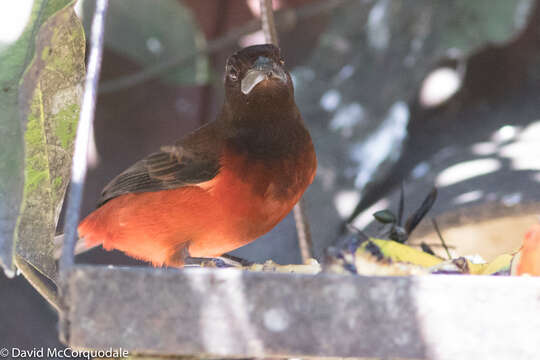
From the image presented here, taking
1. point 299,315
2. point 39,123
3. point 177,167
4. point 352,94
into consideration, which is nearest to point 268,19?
point 177,167

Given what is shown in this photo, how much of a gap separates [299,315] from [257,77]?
2.29 feet

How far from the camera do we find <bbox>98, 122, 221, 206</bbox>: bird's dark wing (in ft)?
4.71

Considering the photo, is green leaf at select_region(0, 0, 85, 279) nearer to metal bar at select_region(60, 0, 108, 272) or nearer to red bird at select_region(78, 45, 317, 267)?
metal bar at select_region(60, 0, 108, 272)

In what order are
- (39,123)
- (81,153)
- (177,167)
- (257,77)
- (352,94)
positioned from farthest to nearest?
1. (352,94)
2. (177,167)
3. (257,77)
4. (39,123)
5. (81,153)

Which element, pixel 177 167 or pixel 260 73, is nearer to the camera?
pixel 260 73

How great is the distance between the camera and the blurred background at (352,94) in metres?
2.84

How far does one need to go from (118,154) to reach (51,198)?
8.88 ft

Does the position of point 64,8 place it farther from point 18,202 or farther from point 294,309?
point 294,309

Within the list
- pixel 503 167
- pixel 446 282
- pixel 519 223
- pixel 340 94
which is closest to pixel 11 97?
pixel 446 282

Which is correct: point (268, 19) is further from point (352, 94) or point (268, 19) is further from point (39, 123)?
point (352, 94)

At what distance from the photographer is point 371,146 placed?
3.24m

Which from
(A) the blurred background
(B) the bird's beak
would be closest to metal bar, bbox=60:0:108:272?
(B) the bird's beak

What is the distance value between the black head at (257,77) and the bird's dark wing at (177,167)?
0.44 feet

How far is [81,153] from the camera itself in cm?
Result: 96
